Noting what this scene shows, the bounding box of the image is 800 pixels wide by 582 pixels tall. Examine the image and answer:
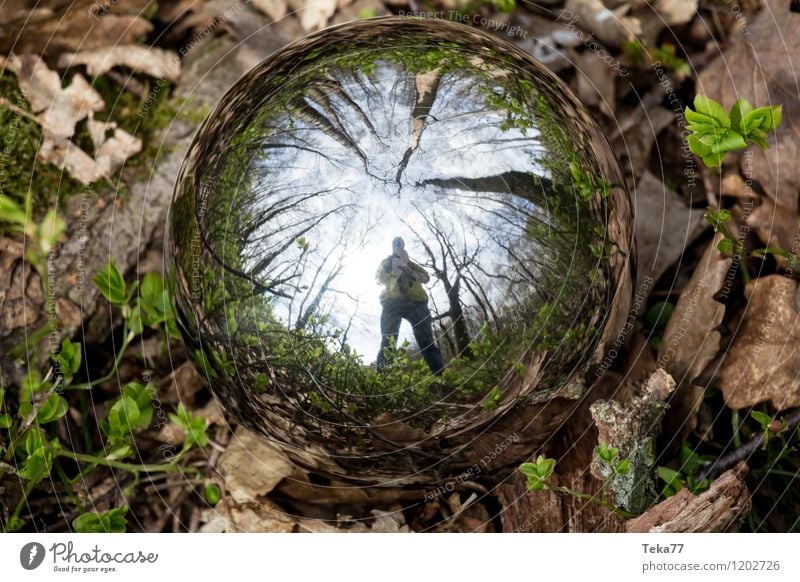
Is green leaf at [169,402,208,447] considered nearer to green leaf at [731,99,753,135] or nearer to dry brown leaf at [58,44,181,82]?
dry brown leaf at [58,44,181,82]

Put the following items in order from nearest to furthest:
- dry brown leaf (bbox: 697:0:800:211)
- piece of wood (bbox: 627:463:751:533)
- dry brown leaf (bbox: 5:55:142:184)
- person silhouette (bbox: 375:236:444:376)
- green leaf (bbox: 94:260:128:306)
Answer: person silhouette (bbox: 375:236:444:376) < piece of wood (bbox: 627:463:751:533) < green leaf (bbox: 94:260:128:306) < dry brown leaf (bbox: 697:0:800:211) < dry brown leaf (bbox: 5:55:142:184)

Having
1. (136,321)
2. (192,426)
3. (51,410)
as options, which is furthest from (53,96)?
(192,426)

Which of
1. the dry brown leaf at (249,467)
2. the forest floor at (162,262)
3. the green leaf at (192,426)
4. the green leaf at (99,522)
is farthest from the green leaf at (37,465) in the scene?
the dry brown leaf at (249,467)

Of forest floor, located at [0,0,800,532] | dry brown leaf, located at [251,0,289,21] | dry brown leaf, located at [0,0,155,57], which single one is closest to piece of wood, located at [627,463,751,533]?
forest floor, located at [0,0,800,532]

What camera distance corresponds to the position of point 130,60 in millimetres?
2100

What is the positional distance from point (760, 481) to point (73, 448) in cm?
163

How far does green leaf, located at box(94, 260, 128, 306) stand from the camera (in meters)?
1.72

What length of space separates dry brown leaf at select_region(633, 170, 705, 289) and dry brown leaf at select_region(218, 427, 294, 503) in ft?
3.26

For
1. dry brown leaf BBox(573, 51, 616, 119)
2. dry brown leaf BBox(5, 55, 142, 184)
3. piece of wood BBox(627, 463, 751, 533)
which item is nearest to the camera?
piece of wood BBox(627, 463, 751, 533)

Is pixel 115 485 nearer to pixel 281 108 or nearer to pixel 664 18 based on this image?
pixel 281 108

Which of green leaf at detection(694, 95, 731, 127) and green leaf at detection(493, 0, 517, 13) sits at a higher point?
green leaf at detection(493, 0, 517, 13)

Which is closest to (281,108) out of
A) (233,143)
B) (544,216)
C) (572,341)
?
(233,143)

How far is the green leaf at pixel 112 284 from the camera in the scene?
1.72 metres

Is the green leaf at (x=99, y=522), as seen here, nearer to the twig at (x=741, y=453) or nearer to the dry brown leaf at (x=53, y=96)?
the dry brown leaf at (x=53, y=96)
